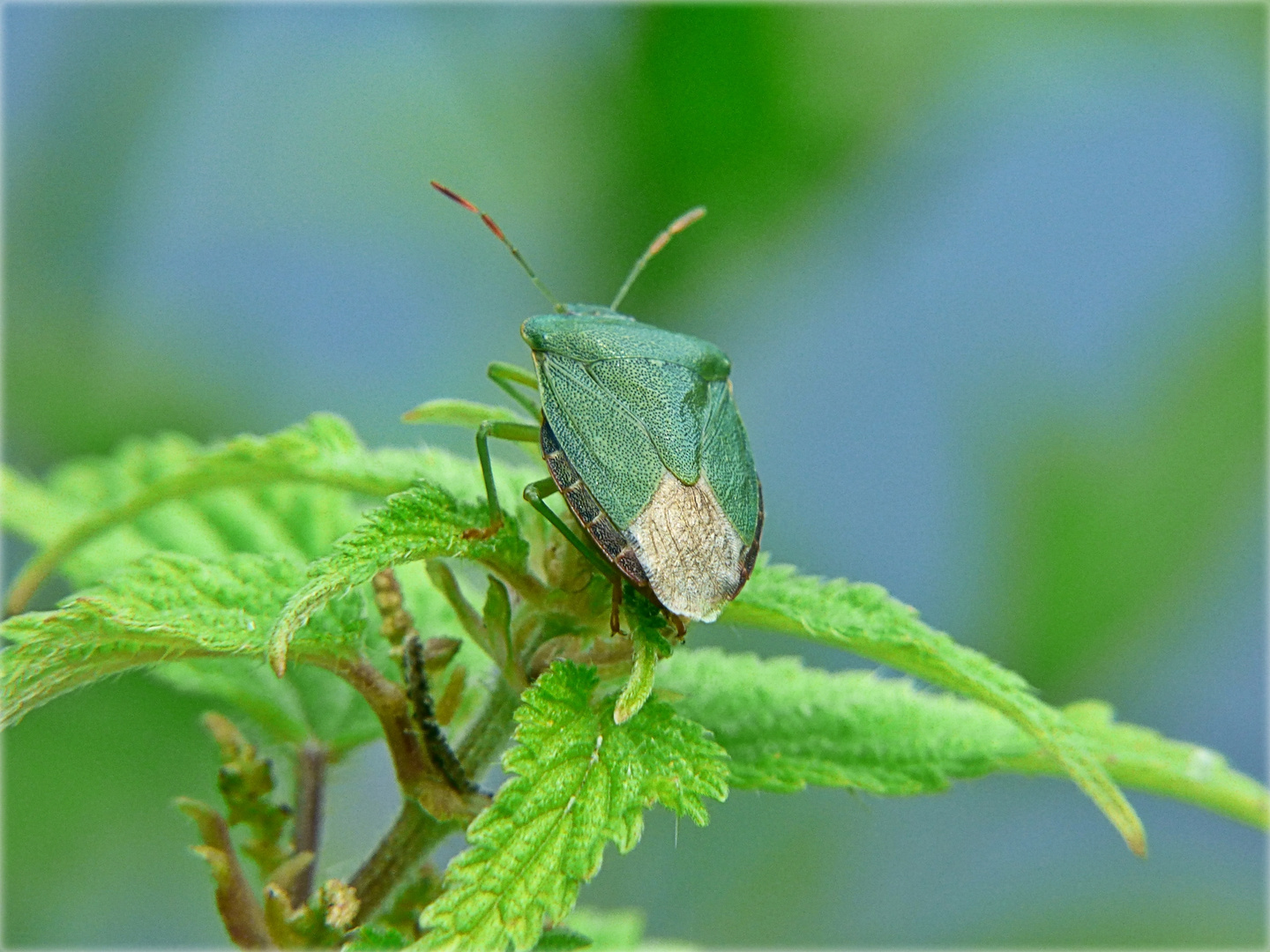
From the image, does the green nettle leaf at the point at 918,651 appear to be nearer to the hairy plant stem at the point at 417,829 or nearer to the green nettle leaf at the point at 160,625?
the hairy plant stem at the point at 417,829

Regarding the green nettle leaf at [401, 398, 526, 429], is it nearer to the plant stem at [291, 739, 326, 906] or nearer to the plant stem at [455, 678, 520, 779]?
the plant stem at [455, 678, 520, 779]

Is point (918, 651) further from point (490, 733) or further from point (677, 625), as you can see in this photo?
point (490, 733)

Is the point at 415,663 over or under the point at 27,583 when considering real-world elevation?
over

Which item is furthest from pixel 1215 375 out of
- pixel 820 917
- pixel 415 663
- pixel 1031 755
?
pixel 415 663

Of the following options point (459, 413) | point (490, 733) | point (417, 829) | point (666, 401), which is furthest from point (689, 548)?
point (417, 829)

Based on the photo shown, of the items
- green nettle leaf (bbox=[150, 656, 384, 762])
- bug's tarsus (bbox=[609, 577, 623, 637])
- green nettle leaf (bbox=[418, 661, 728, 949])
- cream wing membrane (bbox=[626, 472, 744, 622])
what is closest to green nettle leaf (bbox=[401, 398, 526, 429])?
cream wing membrane (bbox=[626, 472, 744, 622])

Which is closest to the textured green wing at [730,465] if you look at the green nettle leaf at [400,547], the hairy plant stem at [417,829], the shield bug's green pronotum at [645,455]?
the shield bug's green pronotum at [645,455]

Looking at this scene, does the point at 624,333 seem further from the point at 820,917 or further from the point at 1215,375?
the point at 1215,375
